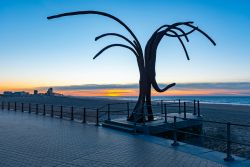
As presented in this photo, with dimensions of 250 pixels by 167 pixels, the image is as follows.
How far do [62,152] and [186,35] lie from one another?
38.0 ft

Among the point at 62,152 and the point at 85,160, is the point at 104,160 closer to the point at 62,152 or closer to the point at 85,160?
the point at 85,160

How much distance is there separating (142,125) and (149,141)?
241 cm

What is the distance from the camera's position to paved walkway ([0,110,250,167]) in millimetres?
8758

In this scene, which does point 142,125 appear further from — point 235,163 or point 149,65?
point 235,163

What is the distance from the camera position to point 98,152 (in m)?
10.1

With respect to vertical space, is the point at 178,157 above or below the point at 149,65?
below

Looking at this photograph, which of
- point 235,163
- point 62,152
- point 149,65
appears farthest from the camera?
point 149,65

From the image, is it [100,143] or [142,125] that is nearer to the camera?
[100,143]

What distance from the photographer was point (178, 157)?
931 centimetres

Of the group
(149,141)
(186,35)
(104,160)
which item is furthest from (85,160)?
(186,35)

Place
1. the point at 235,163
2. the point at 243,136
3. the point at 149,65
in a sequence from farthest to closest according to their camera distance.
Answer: the point at 243,136, the point at 149,65, the point at 235,163

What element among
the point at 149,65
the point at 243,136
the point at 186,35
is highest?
the point at 186,35

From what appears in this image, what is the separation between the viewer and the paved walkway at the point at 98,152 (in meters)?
8.76

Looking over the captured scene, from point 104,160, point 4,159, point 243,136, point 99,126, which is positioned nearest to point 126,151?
point 104,160
